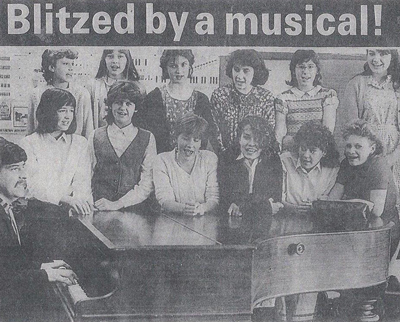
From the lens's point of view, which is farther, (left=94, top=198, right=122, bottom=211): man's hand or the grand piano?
(left=94, top=198, right=122, bottom=211): man's hand

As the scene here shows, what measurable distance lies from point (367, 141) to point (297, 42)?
45cm

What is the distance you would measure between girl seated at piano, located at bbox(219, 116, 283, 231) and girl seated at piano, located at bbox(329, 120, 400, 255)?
8.9 inches

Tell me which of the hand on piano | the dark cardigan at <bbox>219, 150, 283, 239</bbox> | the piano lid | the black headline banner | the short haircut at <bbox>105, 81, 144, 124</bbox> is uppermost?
the black headline banner

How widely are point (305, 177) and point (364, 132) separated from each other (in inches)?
11.1

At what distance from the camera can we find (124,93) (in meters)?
2.20

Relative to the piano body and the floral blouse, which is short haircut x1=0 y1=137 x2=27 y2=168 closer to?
the piano body

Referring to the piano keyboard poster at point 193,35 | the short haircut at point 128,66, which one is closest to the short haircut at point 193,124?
the piano keyboard poster at point 193,35

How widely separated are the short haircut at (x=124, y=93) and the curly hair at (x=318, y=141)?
1.94ft

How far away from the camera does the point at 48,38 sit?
2.20 meters

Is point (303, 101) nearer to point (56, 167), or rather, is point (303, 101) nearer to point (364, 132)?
point (364, 132)

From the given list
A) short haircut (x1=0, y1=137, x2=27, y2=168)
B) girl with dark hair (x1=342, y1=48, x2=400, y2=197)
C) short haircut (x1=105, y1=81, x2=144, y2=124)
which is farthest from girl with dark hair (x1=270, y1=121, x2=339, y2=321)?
short haircut (x1=0, y1=137, x2=27, y2=168)

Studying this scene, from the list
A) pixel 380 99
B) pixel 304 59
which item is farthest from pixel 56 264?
pixel 380 99

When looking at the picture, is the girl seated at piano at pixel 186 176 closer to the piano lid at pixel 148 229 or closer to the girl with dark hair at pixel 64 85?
the piano lid at pixel 148 229

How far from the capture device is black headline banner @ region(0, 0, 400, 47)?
7.23 ft
